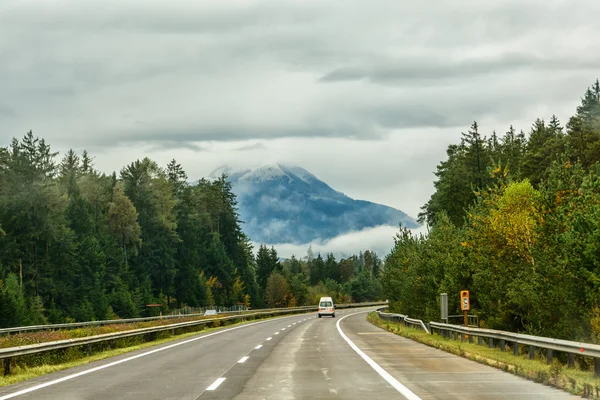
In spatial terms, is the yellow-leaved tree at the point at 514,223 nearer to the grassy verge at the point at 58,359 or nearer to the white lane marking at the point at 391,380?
the white lane marking at the point at 391,380

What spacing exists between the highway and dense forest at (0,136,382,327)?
47.6 m

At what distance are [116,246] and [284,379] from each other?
86500 millimetres

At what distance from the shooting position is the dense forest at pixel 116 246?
7469 cm

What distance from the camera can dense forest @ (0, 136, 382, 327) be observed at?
74.7 m

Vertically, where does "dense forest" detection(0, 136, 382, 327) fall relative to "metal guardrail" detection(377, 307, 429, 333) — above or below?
above

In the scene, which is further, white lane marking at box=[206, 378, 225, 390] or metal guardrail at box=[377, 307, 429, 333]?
metal guardrail at box=[377, 307, 429, 333]

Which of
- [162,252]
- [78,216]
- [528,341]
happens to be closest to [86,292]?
[78,216]

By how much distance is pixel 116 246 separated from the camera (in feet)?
318

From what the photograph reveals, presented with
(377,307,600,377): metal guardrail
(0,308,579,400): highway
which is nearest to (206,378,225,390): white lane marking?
(0,308,579,400): highway

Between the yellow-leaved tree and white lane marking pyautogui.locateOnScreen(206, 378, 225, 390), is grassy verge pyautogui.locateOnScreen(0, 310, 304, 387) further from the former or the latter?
the yellow-leaved tree

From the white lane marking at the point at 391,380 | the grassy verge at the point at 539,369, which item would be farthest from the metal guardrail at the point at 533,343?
the white lane marking at the point at 391,380

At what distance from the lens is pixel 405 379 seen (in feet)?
45.3

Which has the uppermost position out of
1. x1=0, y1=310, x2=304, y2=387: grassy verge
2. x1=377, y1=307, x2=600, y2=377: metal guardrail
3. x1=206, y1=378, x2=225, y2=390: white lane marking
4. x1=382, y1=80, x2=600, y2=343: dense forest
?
x1=382, y1=80, x2=600, y2=343: dense forest

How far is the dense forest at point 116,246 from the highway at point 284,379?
47.6m
